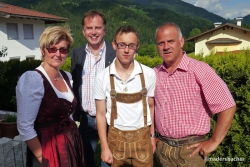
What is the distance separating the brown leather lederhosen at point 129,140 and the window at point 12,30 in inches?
849

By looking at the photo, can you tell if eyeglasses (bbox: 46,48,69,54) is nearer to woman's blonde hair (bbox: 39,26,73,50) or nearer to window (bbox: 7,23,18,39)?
woman's blonde hair (bbox: 39,26,73,50)

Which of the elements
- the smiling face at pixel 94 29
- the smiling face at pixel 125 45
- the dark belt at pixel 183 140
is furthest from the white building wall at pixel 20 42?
the dark belt at pixel 183 140

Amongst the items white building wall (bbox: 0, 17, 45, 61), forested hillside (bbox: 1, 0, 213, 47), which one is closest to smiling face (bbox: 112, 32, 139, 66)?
white building wall (bbox: 0, 17, 45, 61)

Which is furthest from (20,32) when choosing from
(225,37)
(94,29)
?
(225,37)

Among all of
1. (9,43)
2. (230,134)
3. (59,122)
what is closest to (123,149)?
(59,122)

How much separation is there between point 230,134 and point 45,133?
2.73 metres

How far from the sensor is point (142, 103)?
7.52ft

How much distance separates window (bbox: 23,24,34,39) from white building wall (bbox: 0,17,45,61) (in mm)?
282

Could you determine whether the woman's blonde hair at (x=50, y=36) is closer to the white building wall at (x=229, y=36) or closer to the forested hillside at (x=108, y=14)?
the white building wall at (x=229, y=36)

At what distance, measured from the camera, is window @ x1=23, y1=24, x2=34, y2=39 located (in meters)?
22.2

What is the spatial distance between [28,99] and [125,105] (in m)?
0.87

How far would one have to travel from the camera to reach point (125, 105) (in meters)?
2.25

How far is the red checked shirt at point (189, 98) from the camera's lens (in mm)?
2084

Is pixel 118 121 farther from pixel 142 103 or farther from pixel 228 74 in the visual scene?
pixel 228 74
